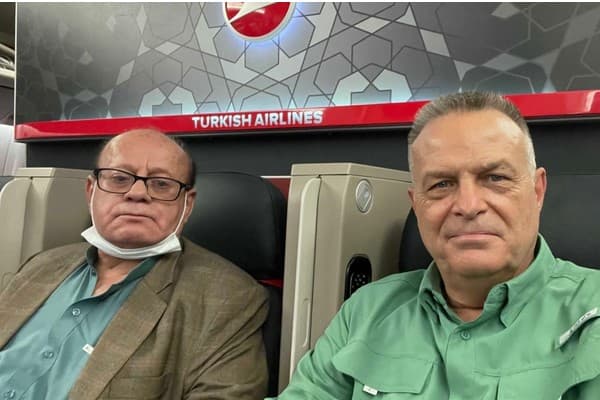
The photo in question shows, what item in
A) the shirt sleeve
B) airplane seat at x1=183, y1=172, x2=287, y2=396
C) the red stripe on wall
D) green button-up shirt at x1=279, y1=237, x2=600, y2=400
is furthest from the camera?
the red stripe on wall

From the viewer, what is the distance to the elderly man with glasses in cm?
145

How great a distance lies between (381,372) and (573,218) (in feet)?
1.88

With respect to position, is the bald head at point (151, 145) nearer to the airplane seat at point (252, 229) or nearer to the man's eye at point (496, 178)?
the airplane seat at point (252, 229)

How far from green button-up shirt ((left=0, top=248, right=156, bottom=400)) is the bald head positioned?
11.7 inches

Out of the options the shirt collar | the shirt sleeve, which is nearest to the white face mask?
the shirt sleeve

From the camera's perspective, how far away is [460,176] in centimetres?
114

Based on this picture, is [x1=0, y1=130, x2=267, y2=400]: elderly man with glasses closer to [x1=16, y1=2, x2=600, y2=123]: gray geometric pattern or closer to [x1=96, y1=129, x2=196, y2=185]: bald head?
[x1=96, y1=129, x2=196, y2=185]: bald head

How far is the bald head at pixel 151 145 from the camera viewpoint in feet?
5.71

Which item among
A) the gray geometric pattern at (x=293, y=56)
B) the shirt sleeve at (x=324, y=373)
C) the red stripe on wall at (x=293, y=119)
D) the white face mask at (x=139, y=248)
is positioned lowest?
the shirt sleeve at (x=324, y=373)

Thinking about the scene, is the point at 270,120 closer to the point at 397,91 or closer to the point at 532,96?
the point at 397,91

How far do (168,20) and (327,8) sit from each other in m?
0.89

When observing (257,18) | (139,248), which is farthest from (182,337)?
(257,18)

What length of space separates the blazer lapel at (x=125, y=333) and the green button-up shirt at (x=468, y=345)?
45cm

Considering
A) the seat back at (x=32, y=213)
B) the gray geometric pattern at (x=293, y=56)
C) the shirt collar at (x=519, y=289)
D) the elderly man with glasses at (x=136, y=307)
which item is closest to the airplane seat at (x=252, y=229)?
the elderly man with glasses at (x=136, y=307)
